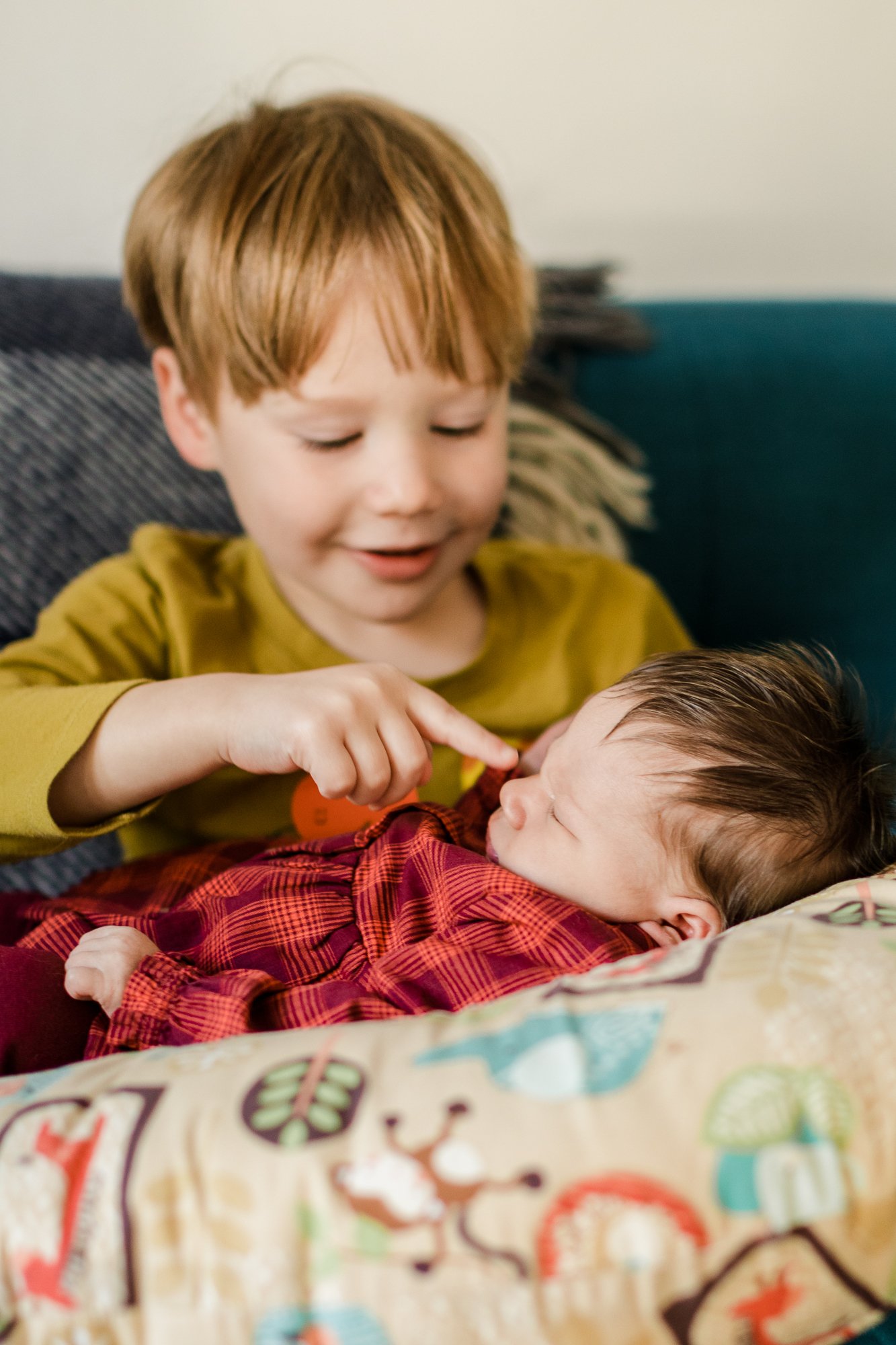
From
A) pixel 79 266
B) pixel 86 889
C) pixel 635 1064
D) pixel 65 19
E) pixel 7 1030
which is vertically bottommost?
pixel 86 889

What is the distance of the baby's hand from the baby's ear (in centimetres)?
34

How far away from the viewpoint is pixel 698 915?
2.40 feet

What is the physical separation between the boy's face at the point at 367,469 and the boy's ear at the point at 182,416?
2 centimetres

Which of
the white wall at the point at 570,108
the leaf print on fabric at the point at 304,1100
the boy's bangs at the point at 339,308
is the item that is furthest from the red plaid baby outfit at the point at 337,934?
the white wall at the point at 570,108

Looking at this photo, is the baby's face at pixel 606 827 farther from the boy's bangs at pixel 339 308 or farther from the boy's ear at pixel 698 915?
the boy's bangs at pixel 339 308

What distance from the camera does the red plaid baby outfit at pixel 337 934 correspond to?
2.11ft

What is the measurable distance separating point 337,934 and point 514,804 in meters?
0.15

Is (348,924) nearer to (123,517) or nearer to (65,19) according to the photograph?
(123,517)

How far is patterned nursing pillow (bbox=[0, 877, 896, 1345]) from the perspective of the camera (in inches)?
17.5

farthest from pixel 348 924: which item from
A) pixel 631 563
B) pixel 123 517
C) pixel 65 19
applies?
pixel 65 19

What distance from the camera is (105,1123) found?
19.3 inches

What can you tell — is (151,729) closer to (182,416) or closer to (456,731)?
(456,731)

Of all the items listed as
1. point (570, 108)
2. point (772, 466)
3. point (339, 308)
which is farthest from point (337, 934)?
point (570, 108)

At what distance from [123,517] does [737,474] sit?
73 centimetres
